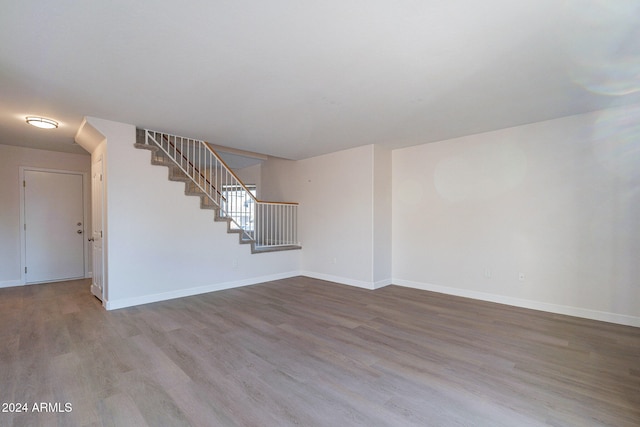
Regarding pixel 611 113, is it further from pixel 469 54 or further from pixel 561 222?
pixel 469 54

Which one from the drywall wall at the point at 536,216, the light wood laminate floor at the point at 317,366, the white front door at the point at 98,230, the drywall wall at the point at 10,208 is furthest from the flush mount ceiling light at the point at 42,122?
the drywall wall at the point at 536,216

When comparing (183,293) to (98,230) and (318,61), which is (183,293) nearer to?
(98,230)

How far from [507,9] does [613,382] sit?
2.80m

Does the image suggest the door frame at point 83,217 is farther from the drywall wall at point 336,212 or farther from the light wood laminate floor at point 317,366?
the drywall wall at point 336,212

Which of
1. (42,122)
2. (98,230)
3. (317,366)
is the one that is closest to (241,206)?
(98,230)

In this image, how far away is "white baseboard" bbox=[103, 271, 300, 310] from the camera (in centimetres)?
393

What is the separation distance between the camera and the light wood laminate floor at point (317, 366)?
1847mm

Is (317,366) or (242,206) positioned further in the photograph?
(242,206)

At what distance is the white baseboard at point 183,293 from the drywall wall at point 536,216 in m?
2.75

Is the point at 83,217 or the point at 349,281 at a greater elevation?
the point at 83,217

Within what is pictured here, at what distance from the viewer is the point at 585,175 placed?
3635 millimetres

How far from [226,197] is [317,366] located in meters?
3.89

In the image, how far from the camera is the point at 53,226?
5.66 metres

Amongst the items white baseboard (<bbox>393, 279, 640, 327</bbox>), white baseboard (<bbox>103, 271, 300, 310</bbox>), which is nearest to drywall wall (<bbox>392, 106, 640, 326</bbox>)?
white baseboard (<bbox>393, 279, 640, 327</bbox>)
